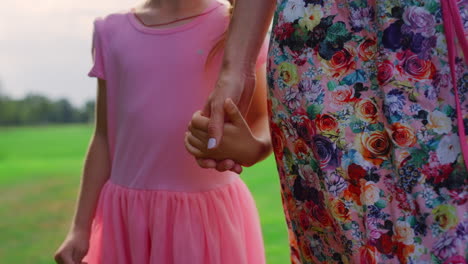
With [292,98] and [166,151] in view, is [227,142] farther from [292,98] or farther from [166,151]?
[166,151]

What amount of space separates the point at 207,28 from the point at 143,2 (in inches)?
7.2

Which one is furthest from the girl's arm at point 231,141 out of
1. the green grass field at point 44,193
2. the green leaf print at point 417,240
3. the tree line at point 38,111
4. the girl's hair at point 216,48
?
the tree line at point 38,111

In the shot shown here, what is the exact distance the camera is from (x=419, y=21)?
795 mm

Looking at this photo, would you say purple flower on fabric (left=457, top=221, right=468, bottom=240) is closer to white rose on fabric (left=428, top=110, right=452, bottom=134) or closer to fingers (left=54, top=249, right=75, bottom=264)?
white rose on fabric (left=428, top=110, right=452, bottom=134)

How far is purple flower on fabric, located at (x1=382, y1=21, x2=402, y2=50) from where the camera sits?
32.1 inches

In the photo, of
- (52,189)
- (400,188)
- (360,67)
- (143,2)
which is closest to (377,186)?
(400,188)

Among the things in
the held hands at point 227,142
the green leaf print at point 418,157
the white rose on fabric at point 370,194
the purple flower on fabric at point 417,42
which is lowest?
the white rose on fabric at point 370,194

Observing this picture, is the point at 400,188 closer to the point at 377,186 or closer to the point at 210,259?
the point at 377,186

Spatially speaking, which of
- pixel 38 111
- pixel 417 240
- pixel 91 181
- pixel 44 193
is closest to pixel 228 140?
pixel 417 240

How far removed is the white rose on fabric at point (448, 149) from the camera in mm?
772

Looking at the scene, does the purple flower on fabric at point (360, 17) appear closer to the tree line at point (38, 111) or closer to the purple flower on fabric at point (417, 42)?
the purple flower on fabric at point (417, 42)

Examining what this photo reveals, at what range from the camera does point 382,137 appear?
842 mm

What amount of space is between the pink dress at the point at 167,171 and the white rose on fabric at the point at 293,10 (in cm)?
28

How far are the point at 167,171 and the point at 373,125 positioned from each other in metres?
0.46
